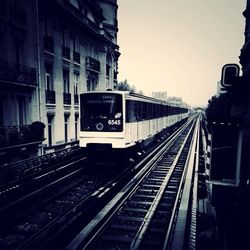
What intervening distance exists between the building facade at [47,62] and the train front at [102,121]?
5574 millimetres

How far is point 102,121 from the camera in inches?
446

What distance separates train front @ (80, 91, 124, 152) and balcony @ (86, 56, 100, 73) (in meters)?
13.8

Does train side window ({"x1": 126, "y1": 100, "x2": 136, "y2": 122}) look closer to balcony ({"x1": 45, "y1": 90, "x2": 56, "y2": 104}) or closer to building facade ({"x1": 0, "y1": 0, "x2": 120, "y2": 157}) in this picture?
building facade ({"x1": 0, "y1": 0, "x2": 120, "y2": 157})

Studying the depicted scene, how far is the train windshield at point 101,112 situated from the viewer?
1113 centimetres

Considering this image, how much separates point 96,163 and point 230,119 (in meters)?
7.72

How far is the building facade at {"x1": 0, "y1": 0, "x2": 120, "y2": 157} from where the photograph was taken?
14680 mm

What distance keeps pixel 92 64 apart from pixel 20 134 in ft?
42.4

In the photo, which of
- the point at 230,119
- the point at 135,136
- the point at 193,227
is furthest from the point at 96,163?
the point at 230,119

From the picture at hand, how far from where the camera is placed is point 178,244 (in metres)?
5.59

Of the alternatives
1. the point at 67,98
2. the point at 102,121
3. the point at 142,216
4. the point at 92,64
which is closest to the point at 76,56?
the point at 92,64

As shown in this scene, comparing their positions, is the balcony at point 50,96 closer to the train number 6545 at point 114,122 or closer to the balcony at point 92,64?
the balcony at point 92,64

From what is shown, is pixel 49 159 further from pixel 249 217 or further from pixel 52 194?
pixel 249 217

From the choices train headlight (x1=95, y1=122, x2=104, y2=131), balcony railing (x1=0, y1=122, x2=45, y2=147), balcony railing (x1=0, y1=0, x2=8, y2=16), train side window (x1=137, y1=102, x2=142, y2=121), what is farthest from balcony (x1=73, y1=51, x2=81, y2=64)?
train headlight (x1=95, y1=122, x2=104, y2=131)

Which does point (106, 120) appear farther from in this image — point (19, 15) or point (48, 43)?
point (48, 43)
